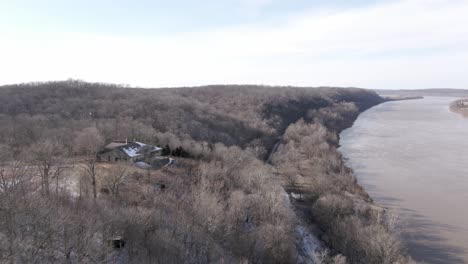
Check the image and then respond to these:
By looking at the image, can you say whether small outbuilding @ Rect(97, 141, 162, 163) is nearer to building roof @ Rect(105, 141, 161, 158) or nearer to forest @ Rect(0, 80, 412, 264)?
building roof @ Rect(105, 141, 161, 158)

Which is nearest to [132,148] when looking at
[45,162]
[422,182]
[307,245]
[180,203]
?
[45,162]

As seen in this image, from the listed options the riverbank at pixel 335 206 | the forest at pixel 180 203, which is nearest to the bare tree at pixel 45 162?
the forest at pixel 180 203

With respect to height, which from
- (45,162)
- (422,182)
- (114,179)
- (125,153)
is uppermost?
(45,162)

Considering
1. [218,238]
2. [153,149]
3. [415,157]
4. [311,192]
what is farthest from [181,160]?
[415,157]

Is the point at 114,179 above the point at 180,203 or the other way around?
above

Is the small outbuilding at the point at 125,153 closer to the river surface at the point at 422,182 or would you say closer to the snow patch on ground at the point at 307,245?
the snow patch on ground at the point at 307,245

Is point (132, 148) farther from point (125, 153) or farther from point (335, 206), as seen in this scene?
point (335, 206)
